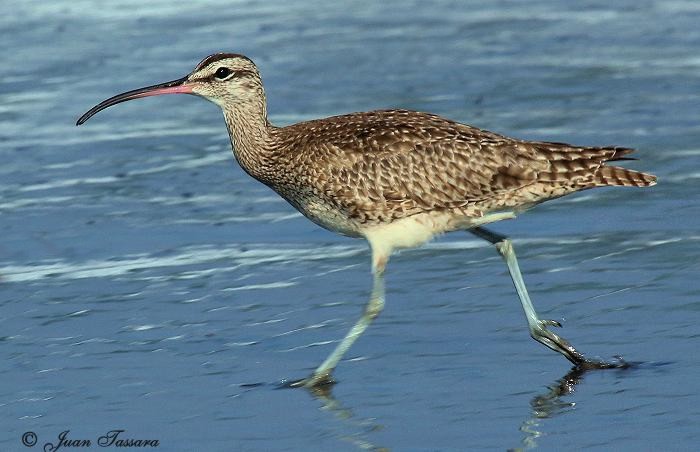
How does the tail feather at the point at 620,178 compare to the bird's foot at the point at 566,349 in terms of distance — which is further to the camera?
the tail feather at the point at 620,178

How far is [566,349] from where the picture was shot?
8.77m

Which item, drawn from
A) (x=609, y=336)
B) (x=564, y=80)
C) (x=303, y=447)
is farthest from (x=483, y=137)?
(x=564, y=80)

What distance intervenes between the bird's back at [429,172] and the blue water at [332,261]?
2.25 feet

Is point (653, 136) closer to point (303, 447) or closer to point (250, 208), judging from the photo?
point (250, 208)

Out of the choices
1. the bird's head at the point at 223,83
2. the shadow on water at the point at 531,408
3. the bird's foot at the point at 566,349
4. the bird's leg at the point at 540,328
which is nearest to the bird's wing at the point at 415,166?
the bird's leg at the point at 540,328

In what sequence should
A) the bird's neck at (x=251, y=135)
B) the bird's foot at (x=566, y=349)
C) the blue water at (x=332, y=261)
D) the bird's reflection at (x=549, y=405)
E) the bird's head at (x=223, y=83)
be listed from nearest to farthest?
1. the bird's reflection at (x=549, y=405)
2. the blue water at (x=332, y=261)
3. the bird's foot at (x=566, y=349)
4. the bird's neck at (x=251, y=135)
5. the bird's head at (x=223, y=83)

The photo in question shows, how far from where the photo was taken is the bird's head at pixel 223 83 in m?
9.89

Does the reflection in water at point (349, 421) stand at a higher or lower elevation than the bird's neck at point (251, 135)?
lower

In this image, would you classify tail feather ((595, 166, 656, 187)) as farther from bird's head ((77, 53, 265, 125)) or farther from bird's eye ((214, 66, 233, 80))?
bird's eye ((214, 66, 233, 80))

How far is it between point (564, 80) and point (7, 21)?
7.06 m

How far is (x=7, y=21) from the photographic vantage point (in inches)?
744

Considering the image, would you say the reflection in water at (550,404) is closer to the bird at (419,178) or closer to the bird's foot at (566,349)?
the bird's foot at (566,349)

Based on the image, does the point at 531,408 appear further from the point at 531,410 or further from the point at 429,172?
the point at 429,172

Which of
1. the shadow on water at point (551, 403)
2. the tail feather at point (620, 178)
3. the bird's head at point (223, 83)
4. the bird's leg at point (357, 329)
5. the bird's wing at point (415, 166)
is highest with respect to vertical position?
the bird's head at point (223, 83)
